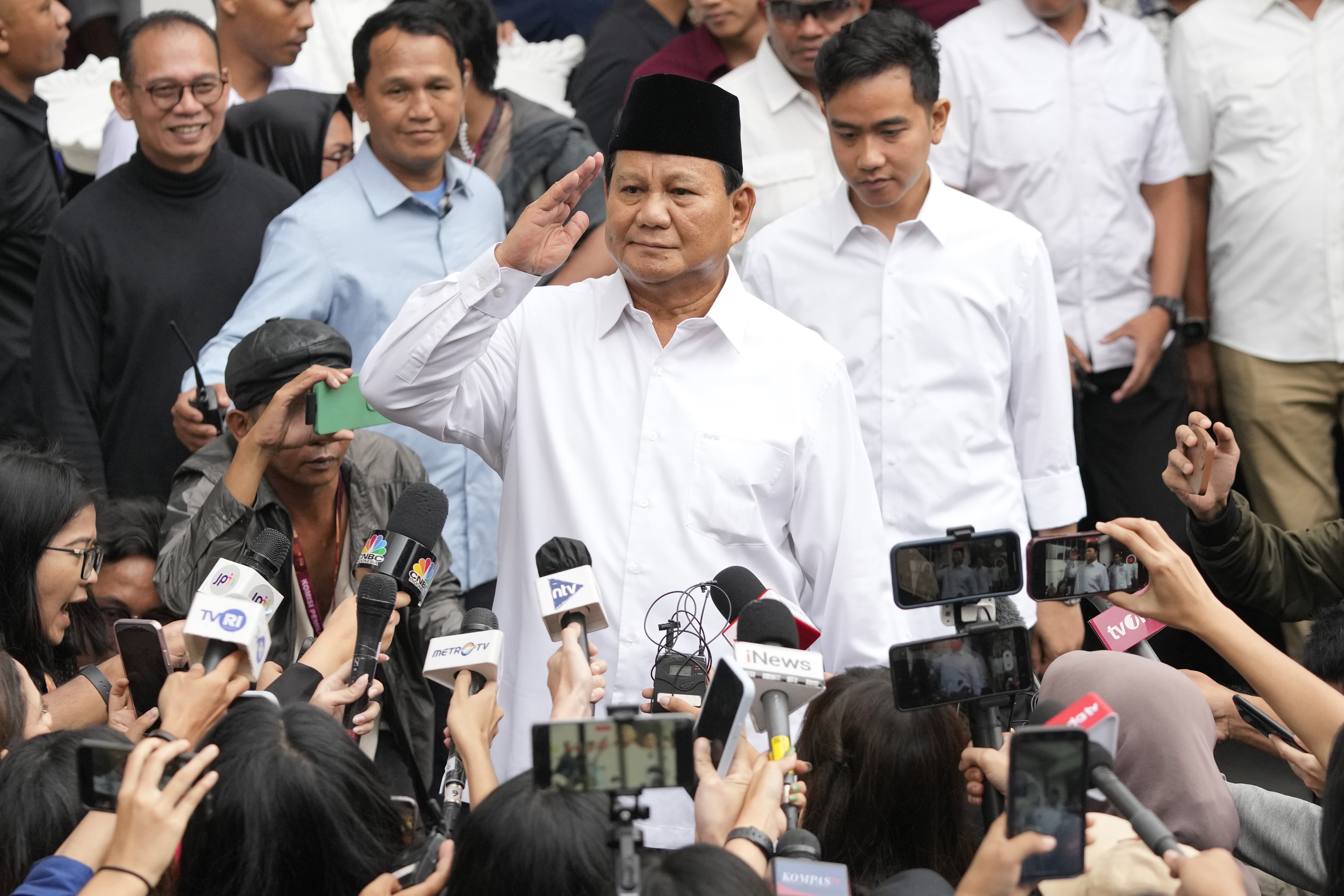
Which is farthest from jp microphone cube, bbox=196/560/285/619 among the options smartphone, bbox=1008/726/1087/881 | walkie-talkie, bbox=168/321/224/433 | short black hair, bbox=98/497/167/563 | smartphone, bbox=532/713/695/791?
walkie-talkie, bbox=168/321/224/433

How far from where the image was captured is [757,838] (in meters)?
2.04

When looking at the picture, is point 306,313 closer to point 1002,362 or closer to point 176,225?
point 176,225

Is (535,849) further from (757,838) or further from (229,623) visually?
(229,623)

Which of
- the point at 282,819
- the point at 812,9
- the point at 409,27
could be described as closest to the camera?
the point at 282,819

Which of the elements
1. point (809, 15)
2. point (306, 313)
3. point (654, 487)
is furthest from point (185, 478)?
point (809, 15)

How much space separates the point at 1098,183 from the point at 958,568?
10.1 feet

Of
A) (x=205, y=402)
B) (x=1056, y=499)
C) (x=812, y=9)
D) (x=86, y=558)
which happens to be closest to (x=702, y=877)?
(x=86, y=558)

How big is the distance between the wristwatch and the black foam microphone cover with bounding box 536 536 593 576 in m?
3.13

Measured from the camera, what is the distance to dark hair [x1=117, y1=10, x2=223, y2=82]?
15.1 feet

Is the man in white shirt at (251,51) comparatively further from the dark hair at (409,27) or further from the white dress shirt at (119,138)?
the dark hair at (409,27)

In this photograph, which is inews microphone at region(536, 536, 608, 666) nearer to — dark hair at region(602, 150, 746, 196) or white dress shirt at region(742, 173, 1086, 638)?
dark hair at region(602, 150, 746, 196)

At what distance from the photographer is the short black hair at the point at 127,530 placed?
406 centimetres

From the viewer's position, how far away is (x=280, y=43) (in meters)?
5.38

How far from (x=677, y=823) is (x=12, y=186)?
329 centimetres
